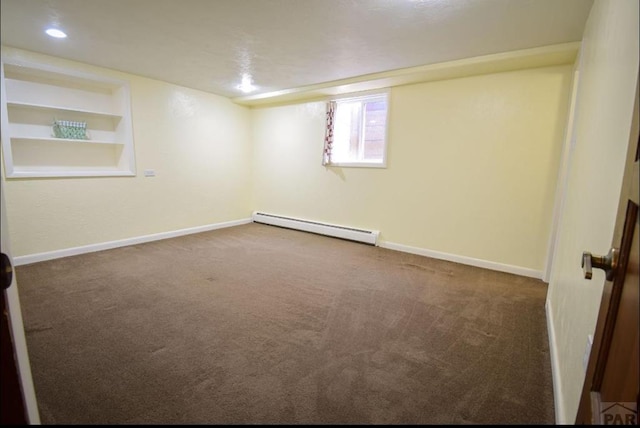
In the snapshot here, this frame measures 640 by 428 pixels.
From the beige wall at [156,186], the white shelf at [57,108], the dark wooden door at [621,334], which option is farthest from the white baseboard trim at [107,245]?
the dark wooden door at [621,334]

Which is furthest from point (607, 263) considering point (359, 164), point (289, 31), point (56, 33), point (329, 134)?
point (329, 134)

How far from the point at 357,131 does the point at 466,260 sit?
2253 mm

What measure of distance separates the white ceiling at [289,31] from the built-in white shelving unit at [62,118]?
0.29 metres

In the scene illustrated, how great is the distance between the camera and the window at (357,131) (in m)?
4.05

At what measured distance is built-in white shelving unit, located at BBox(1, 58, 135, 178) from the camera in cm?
286

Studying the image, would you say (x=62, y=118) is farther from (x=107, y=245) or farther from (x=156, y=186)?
(x=107, y=245)

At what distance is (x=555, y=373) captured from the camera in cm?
157

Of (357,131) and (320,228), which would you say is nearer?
(357,131)

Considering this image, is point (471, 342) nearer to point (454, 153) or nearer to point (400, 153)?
point (454, 153)

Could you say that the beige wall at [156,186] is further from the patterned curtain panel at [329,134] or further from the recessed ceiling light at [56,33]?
the patterned curtain panel at [329,134]

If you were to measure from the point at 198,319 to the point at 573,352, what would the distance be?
2.14m

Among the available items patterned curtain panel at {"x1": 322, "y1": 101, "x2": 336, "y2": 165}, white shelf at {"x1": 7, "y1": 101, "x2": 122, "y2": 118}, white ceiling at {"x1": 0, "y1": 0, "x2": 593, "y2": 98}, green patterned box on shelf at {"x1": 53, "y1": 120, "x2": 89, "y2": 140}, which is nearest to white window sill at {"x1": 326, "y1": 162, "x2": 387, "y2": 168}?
patterned curtain panel at {"x1": 322, "y1": 101, "x2": 336, "y2": 165}

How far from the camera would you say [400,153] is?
12.5ft

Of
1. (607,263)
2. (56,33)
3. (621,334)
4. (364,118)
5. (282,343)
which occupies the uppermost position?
(56,33)
